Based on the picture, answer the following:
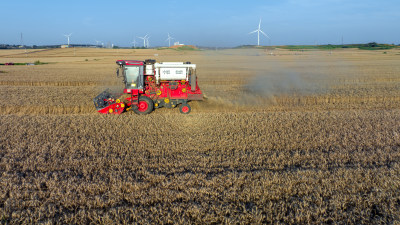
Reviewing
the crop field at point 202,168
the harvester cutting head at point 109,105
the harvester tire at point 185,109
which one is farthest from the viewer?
the harvester tire at point 185,109

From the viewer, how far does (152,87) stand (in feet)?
42.9

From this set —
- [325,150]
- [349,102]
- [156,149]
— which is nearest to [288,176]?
[325,150]

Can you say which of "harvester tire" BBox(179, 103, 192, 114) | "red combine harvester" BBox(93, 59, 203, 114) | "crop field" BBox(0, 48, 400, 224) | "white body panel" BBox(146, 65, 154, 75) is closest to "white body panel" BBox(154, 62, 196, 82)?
"red combine harvester" BBox(93, 59, 203, 114)

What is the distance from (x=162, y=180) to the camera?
20.8ft

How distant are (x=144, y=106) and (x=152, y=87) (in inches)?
35.2

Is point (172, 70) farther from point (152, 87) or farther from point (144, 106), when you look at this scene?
point (144, 106)

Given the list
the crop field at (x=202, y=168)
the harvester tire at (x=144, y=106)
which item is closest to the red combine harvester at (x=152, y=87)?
the harvester tire at (x=144, y=106)

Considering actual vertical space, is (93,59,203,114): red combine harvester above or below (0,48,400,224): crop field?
above

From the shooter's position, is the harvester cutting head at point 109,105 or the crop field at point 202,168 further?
the harvester cutting head at point 109,105

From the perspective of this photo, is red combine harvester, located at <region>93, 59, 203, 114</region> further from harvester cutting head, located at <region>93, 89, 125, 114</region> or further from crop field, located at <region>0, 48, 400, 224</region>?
crop field, located at <region>0, 48, 400, 224</region>

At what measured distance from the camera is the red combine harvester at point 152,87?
12.7 m

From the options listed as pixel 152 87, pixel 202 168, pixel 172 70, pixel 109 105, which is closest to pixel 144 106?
pixel 152 87

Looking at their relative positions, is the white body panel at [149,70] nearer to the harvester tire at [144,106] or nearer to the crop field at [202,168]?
the harvester tire at [144,106]

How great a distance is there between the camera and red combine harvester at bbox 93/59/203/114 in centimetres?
1273
